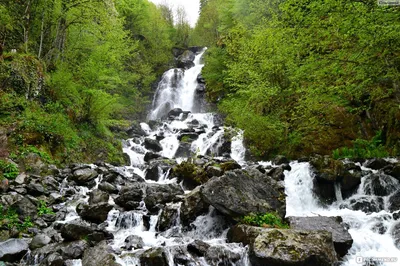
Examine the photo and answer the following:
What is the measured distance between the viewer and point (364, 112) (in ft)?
44.9

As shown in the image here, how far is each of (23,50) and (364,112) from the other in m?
17.1

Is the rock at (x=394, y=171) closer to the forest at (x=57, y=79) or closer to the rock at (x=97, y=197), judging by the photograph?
the rock at (x=97, y=197)

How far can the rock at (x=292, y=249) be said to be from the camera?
5406 mm

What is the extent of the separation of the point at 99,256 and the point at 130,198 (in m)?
3.27

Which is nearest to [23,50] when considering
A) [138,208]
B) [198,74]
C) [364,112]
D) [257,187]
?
[138,208]

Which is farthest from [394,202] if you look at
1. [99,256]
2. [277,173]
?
[99,256]

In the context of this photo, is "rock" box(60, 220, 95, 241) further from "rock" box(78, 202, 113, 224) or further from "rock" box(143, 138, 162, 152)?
"rock" box(143, 138, 162, 152)

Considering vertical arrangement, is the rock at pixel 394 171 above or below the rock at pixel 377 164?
below

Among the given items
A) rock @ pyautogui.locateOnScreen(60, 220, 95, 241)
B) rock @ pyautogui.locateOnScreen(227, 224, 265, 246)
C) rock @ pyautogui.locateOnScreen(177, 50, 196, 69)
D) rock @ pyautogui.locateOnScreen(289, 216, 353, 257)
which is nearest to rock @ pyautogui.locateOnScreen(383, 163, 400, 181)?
rock @ pyautogui.locateOnScreen(289, 216, 353, 257)

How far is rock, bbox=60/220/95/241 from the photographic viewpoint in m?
6.69

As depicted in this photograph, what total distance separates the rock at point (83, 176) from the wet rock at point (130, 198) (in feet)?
7.34

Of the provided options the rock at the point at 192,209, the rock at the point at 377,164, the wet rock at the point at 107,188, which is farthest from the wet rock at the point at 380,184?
A: the wet rock at the point at 107,188

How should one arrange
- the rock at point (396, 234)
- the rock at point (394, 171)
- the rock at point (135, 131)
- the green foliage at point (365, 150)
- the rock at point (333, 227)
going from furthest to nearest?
1. the rock at point (135, 131)
2. the green foliage at point (365, 150)
3. the rock at point (394, 171)
4. the rock at point (396, 234)
5. the rock at point (333, 227)

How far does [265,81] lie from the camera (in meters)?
14.8
